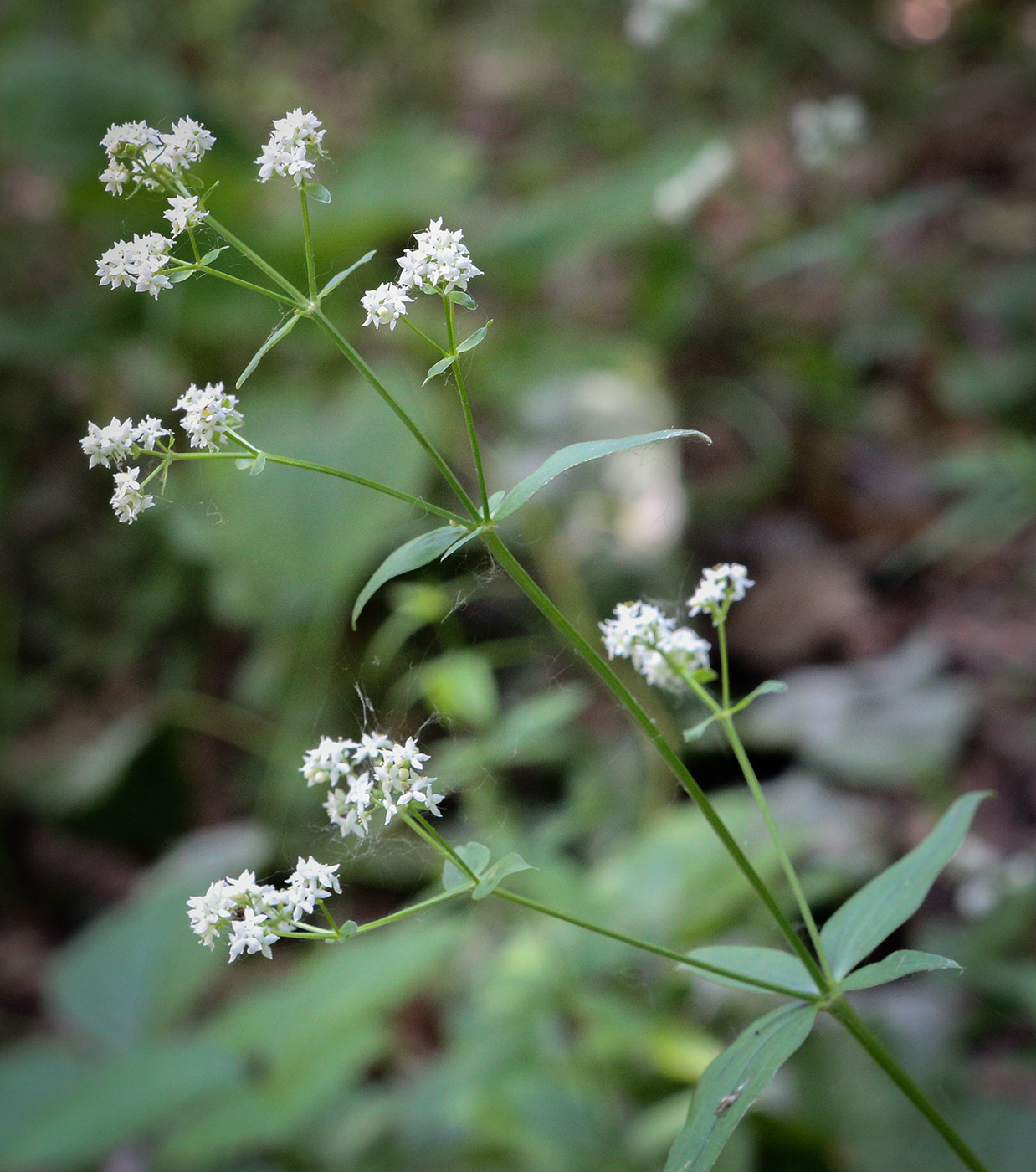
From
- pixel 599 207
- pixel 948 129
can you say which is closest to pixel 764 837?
pixel 599 207

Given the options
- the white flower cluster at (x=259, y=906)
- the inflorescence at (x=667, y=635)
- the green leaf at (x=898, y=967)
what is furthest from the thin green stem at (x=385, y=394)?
the green leaf at (x=898, y=967)

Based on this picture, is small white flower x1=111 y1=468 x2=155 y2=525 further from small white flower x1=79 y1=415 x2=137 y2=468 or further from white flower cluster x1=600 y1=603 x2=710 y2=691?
white flower cluster x1=600 y1=603 x2=710 y2=691

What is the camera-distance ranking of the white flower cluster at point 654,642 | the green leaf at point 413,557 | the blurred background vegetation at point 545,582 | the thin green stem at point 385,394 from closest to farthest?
the thin green stem at point 385,394
the green leaf at point 413,557
the white flower cluster at point 654,642
the blurred background vegetation at point 545,582

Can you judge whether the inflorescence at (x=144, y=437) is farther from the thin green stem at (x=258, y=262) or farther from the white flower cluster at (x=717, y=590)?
the white flower cluster at (x=717, y=590)

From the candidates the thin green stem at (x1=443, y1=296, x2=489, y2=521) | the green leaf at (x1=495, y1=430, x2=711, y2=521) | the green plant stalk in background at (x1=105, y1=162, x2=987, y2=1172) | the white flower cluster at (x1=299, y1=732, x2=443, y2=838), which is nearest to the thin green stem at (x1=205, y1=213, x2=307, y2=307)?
the green plant stalk in background at (x1=105, y1=162, x2=987, y2=1172)

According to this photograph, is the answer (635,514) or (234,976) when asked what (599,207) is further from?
(234,976)
